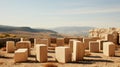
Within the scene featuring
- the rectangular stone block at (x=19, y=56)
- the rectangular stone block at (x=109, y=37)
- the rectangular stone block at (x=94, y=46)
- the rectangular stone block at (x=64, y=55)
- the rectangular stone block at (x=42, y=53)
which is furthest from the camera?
the rectangular stone block at (x=109, y=37)

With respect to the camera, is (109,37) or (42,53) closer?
(42,53)

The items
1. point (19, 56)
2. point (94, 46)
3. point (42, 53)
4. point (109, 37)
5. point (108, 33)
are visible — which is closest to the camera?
point (19, 56)

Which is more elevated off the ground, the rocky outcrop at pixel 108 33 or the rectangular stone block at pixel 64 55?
the rocky outcrop at pixel 108 33

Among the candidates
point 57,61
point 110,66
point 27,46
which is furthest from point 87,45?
point 110,66

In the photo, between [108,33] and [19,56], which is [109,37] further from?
[19,56]

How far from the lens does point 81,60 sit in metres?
16.5

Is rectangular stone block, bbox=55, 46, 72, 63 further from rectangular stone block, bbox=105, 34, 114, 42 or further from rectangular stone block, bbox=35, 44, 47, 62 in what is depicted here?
rectangular stone block, bbox=105, 34, 114, 42

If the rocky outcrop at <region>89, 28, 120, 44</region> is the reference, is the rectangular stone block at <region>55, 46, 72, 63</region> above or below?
below

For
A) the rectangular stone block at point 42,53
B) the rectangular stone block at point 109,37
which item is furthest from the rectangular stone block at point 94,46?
the rectangular stone block at point 42,53

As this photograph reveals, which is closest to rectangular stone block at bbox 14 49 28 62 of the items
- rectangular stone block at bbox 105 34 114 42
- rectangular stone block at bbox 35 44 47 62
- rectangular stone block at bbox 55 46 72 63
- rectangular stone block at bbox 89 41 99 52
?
rectangular stone block at bbox 35 44 47 62

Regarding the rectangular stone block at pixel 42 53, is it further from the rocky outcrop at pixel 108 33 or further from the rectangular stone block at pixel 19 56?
the rocky outcrop at pixel 108 33

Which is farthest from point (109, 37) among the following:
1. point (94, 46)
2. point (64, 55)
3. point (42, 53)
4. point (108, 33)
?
point (42, 53)

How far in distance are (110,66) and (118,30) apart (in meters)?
16.3

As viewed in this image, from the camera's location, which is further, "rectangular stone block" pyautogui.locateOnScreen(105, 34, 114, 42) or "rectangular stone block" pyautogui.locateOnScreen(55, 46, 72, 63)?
"rectangular stone block" pyautogui.locateOnScreen(105, 34, 114, 42)
